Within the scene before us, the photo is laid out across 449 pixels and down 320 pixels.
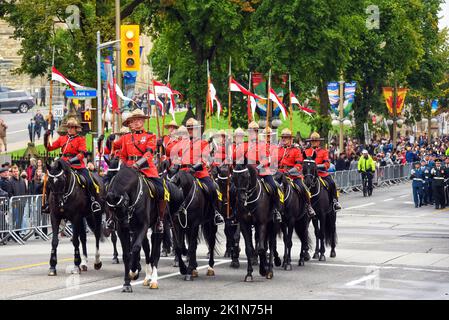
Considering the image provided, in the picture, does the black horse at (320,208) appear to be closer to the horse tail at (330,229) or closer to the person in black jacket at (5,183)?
the horse tail at (330,229)

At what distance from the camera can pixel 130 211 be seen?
18.1 m

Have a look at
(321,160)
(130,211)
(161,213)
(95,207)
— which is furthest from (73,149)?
(321,160)

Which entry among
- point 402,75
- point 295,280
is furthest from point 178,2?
point 295,280

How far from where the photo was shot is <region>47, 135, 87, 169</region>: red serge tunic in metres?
20.9

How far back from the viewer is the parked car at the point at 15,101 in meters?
76.0

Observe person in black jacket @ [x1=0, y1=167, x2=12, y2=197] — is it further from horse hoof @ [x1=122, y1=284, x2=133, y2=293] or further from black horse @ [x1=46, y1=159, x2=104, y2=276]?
horse hoof @ [x1=122, y1=284, x2=133, y2=293]

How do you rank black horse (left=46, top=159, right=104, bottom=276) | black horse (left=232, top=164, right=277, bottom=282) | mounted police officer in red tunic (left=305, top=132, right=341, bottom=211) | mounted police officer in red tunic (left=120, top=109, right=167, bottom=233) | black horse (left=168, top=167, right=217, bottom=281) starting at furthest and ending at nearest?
mounted police officer in red tunic (left=305, top=132, right=341, bottom=211)
black horse (left=46, top=159, right=104, bottom=276)
black horse (left=168, top=167, right=217, bottom=281)
black horse (left=232, top=164, right=277, bottom=282)
mounted police officer in red tunic (left=120, top=109, right=167, bottom=233)

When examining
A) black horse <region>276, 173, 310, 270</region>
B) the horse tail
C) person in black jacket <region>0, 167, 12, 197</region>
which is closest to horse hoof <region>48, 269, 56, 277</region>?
black horse <region>276, 173, 310, 270</region>

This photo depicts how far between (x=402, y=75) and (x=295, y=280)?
52308mm

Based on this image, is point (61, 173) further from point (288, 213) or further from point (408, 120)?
point (408, 120)

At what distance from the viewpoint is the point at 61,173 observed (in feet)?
67.1

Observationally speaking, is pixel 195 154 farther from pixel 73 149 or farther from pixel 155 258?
pixel 155 258

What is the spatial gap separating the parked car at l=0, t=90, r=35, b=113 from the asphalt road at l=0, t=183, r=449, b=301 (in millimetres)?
47927

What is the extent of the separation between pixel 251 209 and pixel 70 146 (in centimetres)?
364
